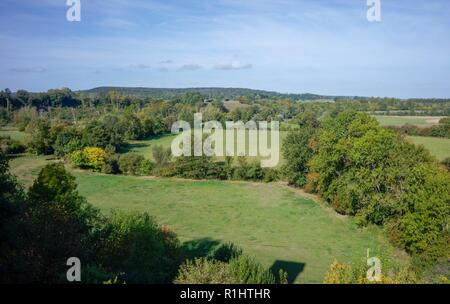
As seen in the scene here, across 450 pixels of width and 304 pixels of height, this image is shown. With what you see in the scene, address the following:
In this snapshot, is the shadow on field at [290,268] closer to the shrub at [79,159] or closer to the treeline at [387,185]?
the treeline at [387,185]

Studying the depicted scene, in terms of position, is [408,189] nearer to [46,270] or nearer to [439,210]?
[439,210]

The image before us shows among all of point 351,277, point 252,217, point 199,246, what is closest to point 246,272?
point 351,277

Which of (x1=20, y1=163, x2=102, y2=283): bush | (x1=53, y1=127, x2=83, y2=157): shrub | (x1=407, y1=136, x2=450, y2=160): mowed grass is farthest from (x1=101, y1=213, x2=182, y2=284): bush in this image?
(x1=407, y1=136, x2=450, y2=160): mowed grass

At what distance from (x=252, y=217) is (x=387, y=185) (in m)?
12.6

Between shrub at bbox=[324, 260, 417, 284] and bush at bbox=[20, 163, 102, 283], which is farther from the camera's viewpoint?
shrub at bbox=[324, 260, 417, 284]

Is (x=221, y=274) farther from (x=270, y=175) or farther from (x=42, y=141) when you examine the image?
(x=42, y=141)

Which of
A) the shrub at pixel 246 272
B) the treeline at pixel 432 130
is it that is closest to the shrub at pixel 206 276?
the shrub at pixel 246 272

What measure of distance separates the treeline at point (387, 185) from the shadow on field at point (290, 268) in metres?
7.21

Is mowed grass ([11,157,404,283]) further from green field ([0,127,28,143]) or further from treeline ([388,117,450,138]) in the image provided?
treeline ([388,117,450,138])

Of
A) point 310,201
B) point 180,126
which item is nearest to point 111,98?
point 180,126

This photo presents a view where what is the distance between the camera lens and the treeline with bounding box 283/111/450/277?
26.1 metres

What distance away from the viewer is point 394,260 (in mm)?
26734

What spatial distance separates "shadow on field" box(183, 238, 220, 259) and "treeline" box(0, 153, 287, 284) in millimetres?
4303
